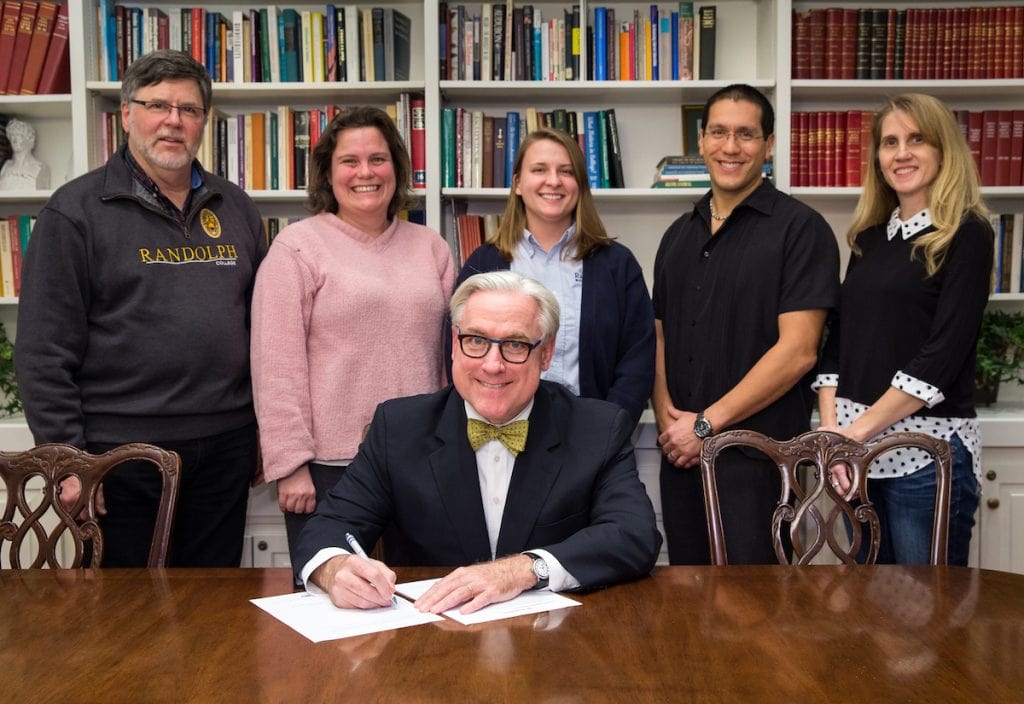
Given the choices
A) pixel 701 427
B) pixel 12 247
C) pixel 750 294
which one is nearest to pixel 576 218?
pixel 750 294

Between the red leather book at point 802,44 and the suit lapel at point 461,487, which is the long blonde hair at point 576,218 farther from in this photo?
the red leather book at point 802,44

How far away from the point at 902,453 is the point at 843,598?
3.10 ft

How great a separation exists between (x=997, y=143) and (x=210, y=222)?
2820 mm

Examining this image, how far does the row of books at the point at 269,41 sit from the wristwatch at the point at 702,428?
1.82m

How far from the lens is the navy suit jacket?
181 cm

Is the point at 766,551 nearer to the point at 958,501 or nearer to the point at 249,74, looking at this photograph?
the point at 958,501

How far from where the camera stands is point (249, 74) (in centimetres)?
365

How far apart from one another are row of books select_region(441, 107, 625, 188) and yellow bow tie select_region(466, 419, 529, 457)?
194 cm

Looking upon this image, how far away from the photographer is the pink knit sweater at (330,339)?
97.6 inches

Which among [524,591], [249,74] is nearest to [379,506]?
[524,591]

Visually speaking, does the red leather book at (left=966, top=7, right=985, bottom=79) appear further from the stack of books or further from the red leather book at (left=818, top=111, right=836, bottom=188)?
the stack of books

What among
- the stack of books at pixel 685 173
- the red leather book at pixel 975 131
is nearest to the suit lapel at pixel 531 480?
the stack of books at pixel 685 173

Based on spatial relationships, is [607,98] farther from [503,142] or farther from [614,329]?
[614,329]

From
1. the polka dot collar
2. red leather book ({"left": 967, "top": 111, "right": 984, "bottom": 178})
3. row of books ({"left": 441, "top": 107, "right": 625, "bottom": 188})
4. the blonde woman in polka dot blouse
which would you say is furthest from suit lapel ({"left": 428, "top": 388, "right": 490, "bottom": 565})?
red leather book ({"left": 967, "top": 111, "right": 984, "bottom": 178})
